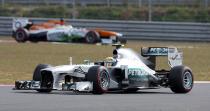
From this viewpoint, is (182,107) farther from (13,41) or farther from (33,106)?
(13,41)

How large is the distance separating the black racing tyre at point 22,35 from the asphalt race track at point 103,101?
2364 centimetres

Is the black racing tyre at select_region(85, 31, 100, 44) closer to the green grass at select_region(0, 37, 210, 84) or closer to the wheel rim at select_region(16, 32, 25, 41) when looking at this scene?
the wheel rim at select_region(16, 32, 25, 41)

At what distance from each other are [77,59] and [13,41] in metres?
13.7

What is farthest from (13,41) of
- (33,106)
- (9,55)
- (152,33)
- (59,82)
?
(33,106)

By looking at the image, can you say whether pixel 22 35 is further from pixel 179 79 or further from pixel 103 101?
pixel 103 101

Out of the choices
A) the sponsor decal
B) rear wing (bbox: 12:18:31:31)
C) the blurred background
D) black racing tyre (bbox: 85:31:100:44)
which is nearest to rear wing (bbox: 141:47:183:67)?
the sponsor decal

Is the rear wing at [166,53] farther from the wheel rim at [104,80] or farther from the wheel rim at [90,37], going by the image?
the wheel rim at [90,37]

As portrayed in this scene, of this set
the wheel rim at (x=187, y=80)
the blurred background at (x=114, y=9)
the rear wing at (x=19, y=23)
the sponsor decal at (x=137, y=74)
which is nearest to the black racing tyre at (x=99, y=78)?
the sponsor decal at (x=137, y=74)

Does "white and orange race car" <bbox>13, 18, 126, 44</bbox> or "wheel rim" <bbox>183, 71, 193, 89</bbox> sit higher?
"white and orange race car" <bbox>13, 18, 126, 44</bbox>

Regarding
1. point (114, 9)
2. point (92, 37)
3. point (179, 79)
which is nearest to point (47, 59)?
point (179, 79)

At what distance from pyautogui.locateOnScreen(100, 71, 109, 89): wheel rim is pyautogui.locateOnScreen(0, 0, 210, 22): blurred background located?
27.6 metres

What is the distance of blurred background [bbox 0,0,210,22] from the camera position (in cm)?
4412

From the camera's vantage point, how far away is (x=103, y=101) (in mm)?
13016

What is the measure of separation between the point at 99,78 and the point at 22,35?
25.6 meters
